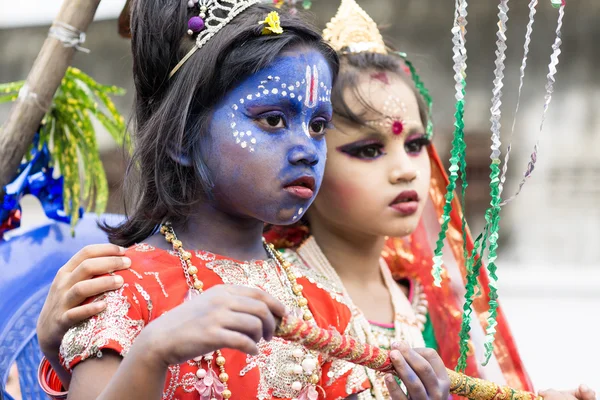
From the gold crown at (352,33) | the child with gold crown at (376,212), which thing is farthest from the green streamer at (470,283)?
the gold crown at (352,33)

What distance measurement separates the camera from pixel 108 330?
135 centimetres

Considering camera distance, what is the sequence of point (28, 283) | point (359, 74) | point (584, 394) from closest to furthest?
point (584, 394) → point (28, 283) → point (359, 74)

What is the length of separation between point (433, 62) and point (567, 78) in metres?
0.97

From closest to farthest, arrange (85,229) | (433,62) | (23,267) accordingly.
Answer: (23,267) → (85,229) → (433,62)

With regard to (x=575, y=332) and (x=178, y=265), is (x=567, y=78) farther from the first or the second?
(x=178, y=265)

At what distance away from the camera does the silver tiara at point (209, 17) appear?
1.58 meters

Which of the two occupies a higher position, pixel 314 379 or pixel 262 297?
pixel 262 297

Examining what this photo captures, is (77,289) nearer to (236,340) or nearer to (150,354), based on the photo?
(150,354)

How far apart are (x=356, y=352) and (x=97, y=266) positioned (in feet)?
1.50

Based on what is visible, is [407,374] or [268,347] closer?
[407,374]

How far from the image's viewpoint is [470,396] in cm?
147

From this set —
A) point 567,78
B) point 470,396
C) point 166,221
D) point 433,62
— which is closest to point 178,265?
point 166,221

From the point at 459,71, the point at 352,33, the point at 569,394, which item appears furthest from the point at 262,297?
the point at 352,33

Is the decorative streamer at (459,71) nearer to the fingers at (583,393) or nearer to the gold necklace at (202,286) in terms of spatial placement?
the gold necklace at (202,286)
